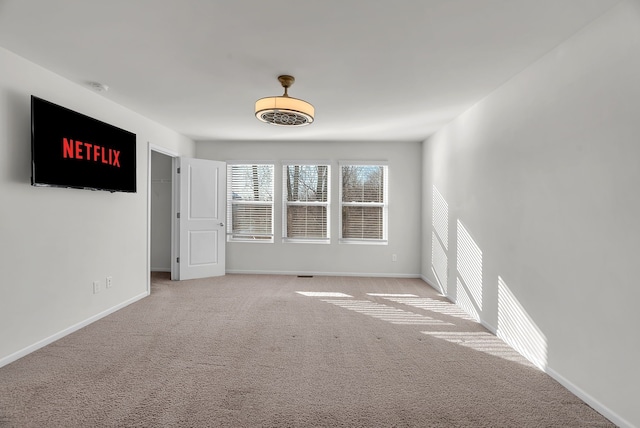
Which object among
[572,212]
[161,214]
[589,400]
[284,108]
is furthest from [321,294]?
[161,214]

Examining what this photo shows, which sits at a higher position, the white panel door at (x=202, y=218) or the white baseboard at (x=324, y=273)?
the white panel door at (x=202, y=218)

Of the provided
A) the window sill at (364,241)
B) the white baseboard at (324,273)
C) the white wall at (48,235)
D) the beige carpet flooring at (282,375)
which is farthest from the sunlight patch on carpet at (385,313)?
the white wall at (48,235)

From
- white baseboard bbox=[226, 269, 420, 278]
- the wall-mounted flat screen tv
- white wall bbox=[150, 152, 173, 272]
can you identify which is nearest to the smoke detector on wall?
the wall-mounted flat screen tv

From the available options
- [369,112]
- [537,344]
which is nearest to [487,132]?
[369,112]

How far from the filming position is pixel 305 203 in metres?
6.13

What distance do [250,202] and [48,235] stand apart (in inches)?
136

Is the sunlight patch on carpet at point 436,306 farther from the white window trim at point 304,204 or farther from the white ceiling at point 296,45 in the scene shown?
the white ceiling at point 296,45

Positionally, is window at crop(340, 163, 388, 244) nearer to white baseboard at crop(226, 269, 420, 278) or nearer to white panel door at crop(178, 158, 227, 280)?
white baseboard at crop(226, 269, 420, 278)

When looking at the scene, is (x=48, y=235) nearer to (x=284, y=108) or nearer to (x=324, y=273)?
(x=284, y=108)

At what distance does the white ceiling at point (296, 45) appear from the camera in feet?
6.48

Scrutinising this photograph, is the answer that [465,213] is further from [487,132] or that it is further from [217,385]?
[217,385]

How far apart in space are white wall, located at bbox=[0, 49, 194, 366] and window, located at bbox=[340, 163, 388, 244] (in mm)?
3543

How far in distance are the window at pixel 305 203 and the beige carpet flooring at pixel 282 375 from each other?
2.31 metres

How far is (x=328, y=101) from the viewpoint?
3.72 metres
